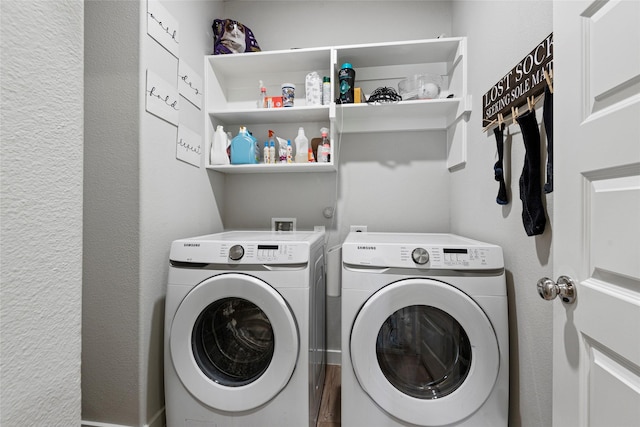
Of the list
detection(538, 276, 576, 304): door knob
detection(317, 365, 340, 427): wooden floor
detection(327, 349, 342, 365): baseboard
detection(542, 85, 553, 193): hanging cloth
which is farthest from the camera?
detection(327, 349, 342, 365): baseboard

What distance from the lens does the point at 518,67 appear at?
3.17ft

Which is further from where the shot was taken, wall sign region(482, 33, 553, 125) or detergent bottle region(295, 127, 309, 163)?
detergent bottle region(295, 127, 309, 163)

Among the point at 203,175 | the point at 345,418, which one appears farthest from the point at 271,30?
the point at 345,418

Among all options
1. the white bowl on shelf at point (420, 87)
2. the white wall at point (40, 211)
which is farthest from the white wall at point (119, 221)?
the white bowl on shelf at point (420, 87)

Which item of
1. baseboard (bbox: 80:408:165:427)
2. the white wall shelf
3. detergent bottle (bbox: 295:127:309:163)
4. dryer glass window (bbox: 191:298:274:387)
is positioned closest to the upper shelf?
the white wall shelf

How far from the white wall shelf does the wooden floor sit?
130 cm

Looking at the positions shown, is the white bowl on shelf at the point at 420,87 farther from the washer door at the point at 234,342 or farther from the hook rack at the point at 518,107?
the washer door at the point at 234,342

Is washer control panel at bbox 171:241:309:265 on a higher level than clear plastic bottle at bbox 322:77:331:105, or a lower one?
lower

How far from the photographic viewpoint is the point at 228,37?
1676mm

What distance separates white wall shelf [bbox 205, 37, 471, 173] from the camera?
5.02 feet

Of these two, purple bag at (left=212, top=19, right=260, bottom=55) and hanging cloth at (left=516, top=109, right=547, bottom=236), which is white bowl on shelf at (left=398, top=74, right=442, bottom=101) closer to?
hanging cloth at (left=516, top=109, right=547, bottom=236)

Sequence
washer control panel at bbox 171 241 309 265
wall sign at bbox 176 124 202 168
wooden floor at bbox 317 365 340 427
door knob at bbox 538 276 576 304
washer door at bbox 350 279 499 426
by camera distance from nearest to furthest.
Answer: door knob at bbox 538 276 576 304 → washer door at bbox 350 279 499 426 → washer control panel at bbox 171 241 309 265 → wooden floor at bbox 317 365 340 427 → wall sign at bbox 176 124 202 168

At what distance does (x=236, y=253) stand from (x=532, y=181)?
43.6 inches

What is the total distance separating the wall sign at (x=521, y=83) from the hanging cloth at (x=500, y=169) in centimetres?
8
